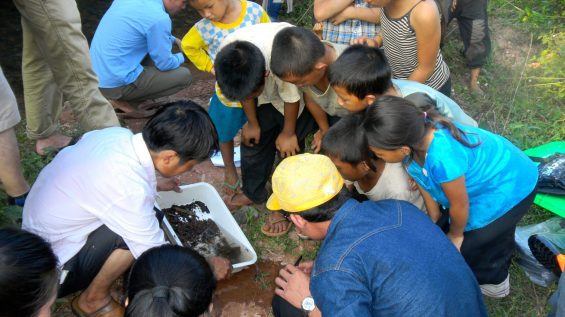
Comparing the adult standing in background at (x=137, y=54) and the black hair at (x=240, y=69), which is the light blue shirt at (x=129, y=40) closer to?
the adult standing in background at (x=137, y=54)

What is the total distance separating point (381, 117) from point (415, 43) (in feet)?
3.17

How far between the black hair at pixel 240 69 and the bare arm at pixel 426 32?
876 millimetres

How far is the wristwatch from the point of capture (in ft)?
6.81

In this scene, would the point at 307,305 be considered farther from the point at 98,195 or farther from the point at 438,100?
the point at 438,100

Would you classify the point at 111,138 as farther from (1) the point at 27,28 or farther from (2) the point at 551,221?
(2) the point at 551,221

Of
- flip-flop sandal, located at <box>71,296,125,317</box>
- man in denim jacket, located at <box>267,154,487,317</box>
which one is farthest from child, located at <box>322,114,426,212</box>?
flip-flop sandal, located at <box>71,296,125,317</box>

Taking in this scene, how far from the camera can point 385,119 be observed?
79.4 inches

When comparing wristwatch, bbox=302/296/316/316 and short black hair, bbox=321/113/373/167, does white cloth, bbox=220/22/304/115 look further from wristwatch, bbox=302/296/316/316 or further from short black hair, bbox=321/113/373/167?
wristwatch, bbox=302/296/316/316

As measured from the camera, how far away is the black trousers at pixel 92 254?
234 cm

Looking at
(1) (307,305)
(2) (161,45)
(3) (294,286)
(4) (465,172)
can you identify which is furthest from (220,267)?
(2) (161,45)

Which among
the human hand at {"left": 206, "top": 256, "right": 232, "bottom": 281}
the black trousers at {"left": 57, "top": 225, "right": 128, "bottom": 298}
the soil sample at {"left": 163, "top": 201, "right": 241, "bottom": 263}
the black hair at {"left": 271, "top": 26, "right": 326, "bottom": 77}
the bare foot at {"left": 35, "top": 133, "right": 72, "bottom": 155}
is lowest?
the soil sample at {"left": 163, "top": 201, "right": 241, "bottom": 263}

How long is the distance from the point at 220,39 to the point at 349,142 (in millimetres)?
1278

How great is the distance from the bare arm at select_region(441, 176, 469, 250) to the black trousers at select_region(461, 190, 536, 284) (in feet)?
0.27

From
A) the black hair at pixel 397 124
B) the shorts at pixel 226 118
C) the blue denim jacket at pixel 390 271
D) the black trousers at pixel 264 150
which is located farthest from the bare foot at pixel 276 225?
the blue denim jacket at pixel 390 271
